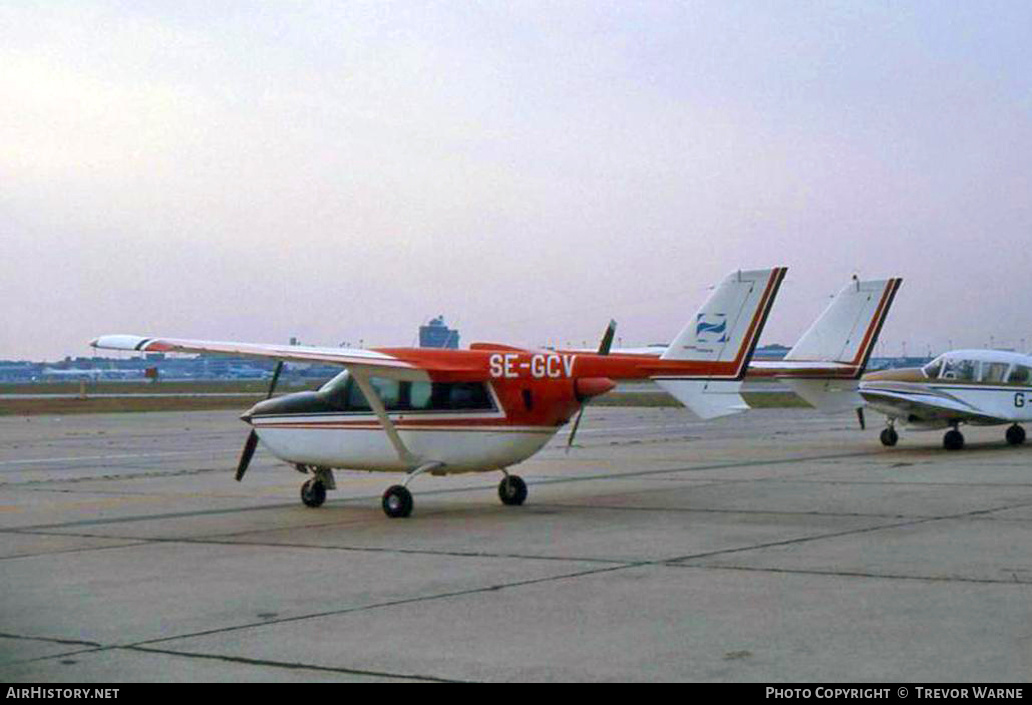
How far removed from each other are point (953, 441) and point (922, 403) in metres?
1.07

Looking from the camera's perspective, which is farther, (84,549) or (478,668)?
(84,549)

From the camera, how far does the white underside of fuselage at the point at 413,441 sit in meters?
17.0

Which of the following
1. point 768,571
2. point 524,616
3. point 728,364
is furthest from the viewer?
point 728,364

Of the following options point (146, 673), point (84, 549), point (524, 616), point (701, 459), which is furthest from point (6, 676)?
point (701, 459)

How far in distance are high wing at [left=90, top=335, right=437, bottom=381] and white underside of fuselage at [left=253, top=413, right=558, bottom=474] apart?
2.04 feet

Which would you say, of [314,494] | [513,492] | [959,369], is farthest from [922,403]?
[314,494]

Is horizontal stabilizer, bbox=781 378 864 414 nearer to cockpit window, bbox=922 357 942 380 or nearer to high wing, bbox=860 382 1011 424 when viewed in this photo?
high wing, bbox=860 382 1011 424

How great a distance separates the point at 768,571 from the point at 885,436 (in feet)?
63.7

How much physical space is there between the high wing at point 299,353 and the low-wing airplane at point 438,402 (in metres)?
0.01

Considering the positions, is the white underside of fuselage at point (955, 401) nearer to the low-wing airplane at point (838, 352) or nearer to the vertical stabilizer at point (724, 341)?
the low-wing airplane at point (838, 352)

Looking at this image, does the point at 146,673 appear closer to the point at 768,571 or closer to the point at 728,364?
the point at 768,571

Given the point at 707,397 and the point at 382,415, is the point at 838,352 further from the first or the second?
the point at 382,415

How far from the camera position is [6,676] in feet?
25.6

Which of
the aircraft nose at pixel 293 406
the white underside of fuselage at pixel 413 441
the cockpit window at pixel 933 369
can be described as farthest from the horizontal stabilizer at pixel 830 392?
the aircraft nose at pixel 293 406
